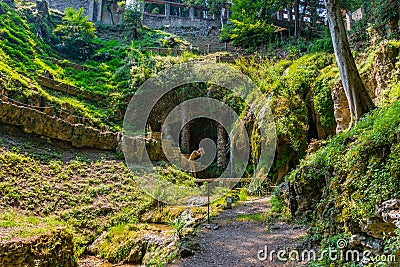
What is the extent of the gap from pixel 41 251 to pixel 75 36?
22500mm

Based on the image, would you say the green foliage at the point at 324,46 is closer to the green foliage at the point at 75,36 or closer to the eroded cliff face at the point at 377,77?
the eroded cliff face at the point at 377,77

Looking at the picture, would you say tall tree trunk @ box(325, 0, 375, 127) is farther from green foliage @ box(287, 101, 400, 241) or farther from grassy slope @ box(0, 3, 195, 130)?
grassy slope @ box(0, 3, 195, 130)

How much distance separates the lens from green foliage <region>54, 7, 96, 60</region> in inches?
971

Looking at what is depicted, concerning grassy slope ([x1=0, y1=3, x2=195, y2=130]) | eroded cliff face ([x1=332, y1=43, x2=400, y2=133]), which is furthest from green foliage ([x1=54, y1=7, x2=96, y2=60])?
eroded cliff face ([x1=332, y1=43, x2=400, y2=133])

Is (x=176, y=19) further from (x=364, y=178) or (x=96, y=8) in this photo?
(x=364, y=178)

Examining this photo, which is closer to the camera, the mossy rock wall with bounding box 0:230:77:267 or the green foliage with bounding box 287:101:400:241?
the green foliage with bounding box 287:101:400:241

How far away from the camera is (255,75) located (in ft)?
52.6

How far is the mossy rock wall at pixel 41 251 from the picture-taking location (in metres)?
6.08

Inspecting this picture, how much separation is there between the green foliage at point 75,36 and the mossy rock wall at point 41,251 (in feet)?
67.1

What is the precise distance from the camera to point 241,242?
619 cm

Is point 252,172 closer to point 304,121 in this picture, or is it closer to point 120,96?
point 304,121

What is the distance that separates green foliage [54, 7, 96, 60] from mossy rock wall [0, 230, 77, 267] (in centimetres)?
2044

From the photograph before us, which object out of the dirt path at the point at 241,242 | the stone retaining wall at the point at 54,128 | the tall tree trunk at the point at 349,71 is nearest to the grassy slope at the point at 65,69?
the stone retaining wall at the point at 54,128

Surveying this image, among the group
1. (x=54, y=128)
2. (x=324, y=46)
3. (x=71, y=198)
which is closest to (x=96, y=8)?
(x=54, y=128)
